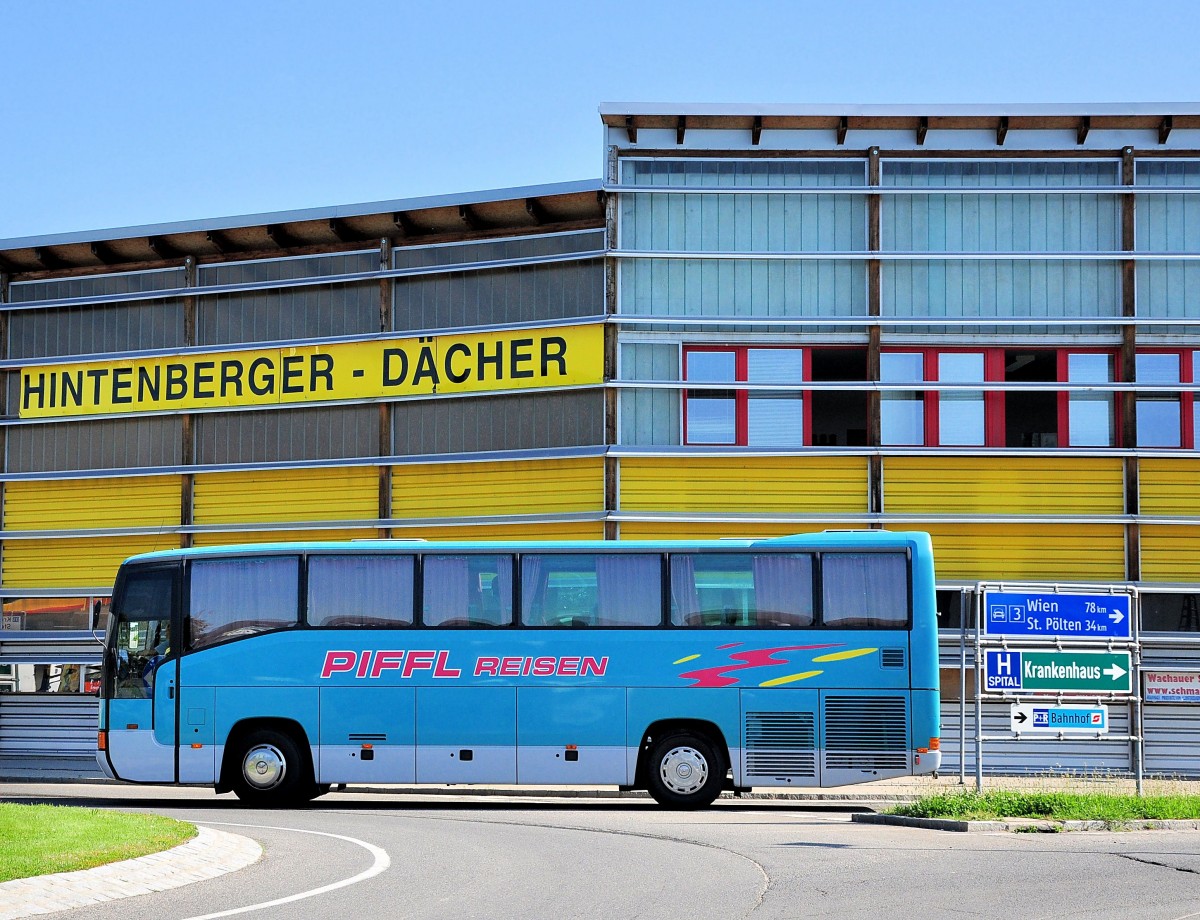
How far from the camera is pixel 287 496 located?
30047mm

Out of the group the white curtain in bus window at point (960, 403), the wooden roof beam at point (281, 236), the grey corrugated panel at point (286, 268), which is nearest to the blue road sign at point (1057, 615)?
the white curtain in bus window at point (960, 403)

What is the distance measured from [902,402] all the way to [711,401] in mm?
3461

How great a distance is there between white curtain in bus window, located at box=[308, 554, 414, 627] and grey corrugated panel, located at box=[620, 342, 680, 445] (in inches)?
294

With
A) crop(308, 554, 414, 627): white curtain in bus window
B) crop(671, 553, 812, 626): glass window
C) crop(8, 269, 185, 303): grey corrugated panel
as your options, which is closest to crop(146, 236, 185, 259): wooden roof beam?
crop(8, 269, 185, 303): grey corrugated panel

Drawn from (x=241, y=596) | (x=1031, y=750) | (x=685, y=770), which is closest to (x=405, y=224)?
(x=241, y=596)

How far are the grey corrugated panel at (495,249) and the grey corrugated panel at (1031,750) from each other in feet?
35.3

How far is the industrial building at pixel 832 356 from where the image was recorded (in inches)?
1075

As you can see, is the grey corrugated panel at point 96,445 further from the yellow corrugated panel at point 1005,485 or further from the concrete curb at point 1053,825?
the concrete curb at point 1053,825

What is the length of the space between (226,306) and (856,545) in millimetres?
15636

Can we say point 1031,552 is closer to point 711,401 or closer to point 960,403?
point 960,403

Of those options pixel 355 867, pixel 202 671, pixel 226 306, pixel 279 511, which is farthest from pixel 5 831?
pixel 226 306

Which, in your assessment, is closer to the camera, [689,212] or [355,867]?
[355,867]

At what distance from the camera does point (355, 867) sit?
42.2 feet

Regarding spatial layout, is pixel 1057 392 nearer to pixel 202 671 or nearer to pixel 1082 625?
pixel 1082 625
